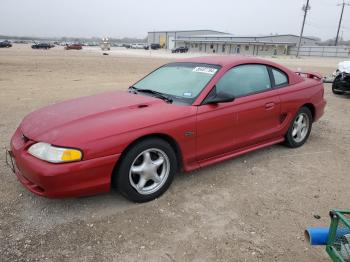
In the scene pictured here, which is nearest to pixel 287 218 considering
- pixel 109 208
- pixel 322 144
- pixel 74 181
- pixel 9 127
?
pixel 109 208

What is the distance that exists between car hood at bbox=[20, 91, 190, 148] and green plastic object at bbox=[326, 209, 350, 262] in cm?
193

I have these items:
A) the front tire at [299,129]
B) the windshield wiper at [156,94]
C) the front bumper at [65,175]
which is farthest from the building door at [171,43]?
the front bumper at [65,175]

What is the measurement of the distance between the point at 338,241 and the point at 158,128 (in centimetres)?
194

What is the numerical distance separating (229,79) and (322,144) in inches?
92.6

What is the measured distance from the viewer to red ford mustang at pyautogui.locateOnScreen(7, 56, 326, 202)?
10.3ft

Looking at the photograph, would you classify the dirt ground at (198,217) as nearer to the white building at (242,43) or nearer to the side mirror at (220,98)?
the side mirror at (220,98)

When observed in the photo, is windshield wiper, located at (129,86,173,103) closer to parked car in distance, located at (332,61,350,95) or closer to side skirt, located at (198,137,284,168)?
side skirt, located at (198,137,284,168)

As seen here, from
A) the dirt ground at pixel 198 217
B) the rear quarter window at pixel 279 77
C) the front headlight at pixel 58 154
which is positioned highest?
the rear quarter window at pixel 279 77

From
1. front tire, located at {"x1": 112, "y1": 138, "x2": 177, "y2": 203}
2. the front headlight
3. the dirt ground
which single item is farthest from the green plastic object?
the front headlight

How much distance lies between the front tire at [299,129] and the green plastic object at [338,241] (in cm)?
306

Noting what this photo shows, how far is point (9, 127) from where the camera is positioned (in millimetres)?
6156

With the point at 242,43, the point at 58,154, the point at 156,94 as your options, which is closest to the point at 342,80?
the point at 156,94

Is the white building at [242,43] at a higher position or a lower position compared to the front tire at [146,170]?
lower

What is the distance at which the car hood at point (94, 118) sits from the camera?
3219mm
